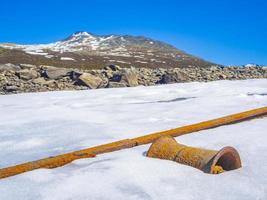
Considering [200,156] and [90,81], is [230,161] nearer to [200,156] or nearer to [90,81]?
[200,156]

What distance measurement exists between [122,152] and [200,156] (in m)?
0.95

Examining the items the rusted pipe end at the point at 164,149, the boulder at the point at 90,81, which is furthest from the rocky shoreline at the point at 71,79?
the rusted pipe end at the point at 164,149

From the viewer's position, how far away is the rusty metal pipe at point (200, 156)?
3309 mm

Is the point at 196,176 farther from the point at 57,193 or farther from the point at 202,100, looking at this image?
the point at 202,100

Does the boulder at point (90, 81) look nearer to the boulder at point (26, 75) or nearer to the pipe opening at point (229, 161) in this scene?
the boulder at point (26, 75)

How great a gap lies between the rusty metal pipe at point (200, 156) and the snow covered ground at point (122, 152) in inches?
3.0

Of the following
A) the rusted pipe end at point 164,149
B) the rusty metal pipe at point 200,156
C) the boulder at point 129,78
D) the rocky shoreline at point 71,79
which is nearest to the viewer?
the rusty metal pipe at point 200,156

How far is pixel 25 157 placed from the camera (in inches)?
165

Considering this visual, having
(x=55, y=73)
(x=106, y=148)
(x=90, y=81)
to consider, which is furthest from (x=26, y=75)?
(x=106, y=148)

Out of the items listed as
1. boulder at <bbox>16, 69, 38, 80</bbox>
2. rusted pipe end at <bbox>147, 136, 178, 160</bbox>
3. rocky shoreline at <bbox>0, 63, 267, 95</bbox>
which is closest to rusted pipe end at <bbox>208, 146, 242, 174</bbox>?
rusted pipe end at <bbox>147, 136, 178, 160</bbox>

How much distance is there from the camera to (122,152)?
161 inches

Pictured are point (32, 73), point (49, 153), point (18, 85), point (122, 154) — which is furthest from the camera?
point (32, 73)

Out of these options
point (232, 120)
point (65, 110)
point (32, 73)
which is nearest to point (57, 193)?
point (232, 120)

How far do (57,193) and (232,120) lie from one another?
3184 mm
